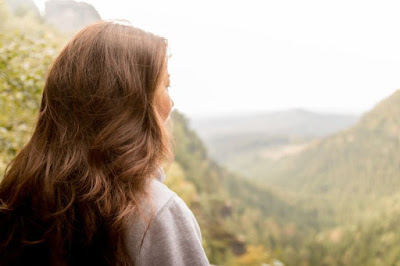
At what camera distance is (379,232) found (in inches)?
390

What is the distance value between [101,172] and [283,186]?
2168 cm

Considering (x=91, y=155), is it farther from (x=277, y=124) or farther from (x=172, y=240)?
(x=277, y=124)

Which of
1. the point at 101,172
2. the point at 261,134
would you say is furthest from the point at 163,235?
the point at 261,134

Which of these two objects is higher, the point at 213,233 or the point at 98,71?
the point at 98,71

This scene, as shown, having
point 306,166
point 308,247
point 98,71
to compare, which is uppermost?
point 98,71

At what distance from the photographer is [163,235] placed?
913 mm

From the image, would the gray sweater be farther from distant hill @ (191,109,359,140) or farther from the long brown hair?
distant hill @ (191,109,359,140)

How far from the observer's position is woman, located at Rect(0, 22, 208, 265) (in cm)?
92

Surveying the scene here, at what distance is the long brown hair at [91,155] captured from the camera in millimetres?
937

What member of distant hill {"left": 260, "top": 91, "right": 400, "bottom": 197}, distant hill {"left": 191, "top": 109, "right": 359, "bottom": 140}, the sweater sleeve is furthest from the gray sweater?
distant hill {"left": 191, "top": 109, "right": 359, "bottom": 140}

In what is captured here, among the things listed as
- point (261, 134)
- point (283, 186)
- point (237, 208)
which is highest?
point (261, 134)

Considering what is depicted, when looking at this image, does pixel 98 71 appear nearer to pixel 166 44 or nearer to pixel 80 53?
pixel 80 53

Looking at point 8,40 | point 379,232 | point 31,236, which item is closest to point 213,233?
point 379,232

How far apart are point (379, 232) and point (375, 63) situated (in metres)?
7.75
